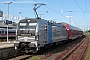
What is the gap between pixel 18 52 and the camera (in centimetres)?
1947

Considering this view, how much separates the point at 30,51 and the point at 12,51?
5.22 feet

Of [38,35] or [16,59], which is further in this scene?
[38,35]

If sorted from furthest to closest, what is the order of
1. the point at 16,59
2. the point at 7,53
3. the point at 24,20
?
the point at 24,20
the point at 7,53
the point at 16,59

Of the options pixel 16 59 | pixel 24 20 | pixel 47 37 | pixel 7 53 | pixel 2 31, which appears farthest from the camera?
pixel 2 31

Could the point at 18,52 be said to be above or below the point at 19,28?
below

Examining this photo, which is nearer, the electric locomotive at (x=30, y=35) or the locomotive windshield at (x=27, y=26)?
the electric locomotive at (x=30, y=35)

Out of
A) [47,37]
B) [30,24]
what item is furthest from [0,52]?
Result: [47,37]

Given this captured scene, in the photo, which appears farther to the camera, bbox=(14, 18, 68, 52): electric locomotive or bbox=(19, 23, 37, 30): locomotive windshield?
bbox=(19, 23, 37, 30): locomotive windshield

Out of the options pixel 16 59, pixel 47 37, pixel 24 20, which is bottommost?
pixel 16 59

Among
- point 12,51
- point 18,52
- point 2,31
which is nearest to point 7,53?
point 12,51

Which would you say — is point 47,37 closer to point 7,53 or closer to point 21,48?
point 21,48

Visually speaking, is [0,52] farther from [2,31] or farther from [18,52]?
[2,31]

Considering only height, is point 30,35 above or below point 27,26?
below

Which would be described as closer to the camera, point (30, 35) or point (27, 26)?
point (30, 35)
